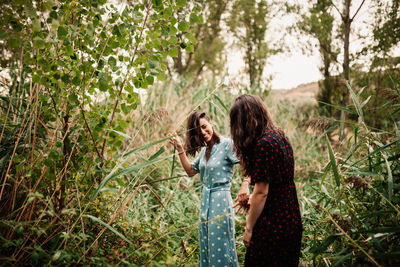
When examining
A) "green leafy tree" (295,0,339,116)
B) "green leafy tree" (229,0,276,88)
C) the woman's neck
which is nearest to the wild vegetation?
the woman's neck

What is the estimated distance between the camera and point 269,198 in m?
1.61

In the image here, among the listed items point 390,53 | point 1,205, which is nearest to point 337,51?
point 390,53

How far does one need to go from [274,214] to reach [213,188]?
701 millimetres

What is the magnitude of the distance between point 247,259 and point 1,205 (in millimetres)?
1437

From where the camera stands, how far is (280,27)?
7426 millimetres

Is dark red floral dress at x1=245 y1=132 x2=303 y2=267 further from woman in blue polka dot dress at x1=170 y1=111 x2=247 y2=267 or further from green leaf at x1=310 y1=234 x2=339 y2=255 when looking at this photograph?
woman in blue polka dot dress at x1=170 y1=111 x2=247 y2=267

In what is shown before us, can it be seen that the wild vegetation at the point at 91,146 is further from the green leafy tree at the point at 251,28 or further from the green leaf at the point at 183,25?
the green leafy tree at the point at 251,28

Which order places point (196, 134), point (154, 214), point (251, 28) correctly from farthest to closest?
point (251, 28), point (196, 134), point (154, 214)

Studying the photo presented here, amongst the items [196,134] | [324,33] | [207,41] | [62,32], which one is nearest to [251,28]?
[207,41]

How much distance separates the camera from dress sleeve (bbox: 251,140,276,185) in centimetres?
152

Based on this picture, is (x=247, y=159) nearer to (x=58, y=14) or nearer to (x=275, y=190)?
(x=275, y=190)

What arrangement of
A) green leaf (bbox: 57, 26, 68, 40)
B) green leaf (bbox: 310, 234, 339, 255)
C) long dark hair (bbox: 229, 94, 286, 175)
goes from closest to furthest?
green leaf (bbox: 57, 26, 68, 40), green leaf (bbox: 310, 234, 339, 255), long dark hair (bbox: 229, 94, 286, 175)

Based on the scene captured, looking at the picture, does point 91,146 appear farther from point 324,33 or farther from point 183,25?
point 324,33

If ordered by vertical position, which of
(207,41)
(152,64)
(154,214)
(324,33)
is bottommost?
(154,214)
